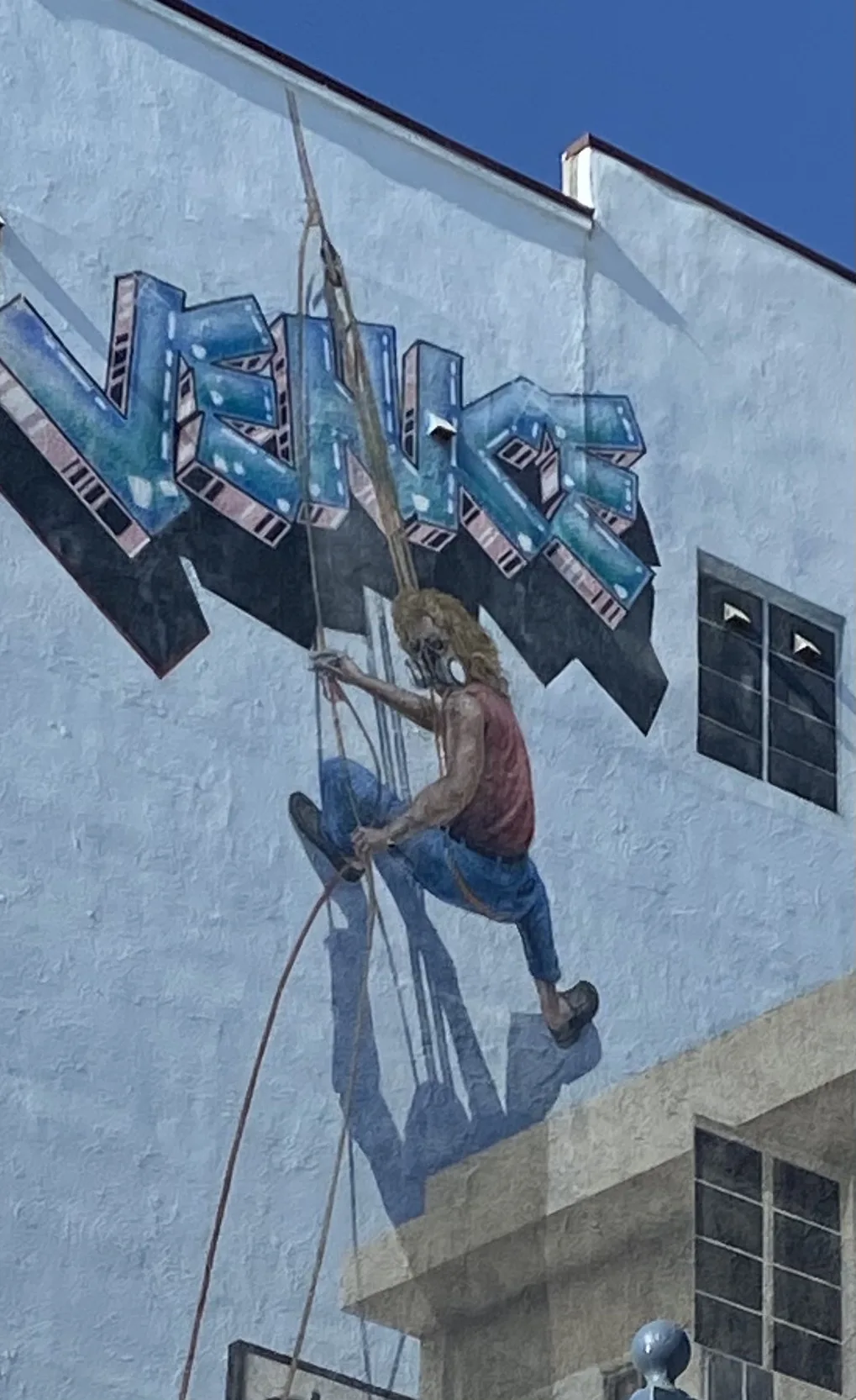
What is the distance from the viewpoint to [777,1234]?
1547 cm

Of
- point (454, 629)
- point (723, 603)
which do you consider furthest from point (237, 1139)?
point (723, 603)

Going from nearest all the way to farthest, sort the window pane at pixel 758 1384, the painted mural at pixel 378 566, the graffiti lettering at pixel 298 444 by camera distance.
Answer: the window pane at pixel 758 1384 → the painted mural at pixel 378 566 → the graffiti lettering at pixel 298 444

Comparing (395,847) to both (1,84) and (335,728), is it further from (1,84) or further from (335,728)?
(1,84)

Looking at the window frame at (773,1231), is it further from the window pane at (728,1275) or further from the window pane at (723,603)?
the window pane at (723,603)

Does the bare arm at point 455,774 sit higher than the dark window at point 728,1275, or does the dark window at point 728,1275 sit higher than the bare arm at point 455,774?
the bare arm at point 455,774

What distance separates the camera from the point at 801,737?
727 inches

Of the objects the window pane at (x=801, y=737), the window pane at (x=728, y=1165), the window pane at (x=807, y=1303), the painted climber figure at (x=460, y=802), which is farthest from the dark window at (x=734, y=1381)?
the window pane at (x=801, y=737)

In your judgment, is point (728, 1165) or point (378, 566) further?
point (378, 566)

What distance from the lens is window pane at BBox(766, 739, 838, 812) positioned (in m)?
18.2

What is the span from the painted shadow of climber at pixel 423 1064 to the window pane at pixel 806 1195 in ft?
4.13

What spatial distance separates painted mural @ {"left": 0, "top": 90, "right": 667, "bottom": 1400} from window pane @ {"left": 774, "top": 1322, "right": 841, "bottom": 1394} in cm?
159

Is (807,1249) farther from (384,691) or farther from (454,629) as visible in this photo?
(454,629)

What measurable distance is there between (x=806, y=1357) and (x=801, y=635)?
446 cm

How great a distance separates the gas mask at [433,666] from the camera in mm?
16797
